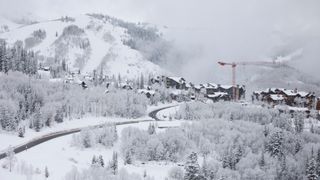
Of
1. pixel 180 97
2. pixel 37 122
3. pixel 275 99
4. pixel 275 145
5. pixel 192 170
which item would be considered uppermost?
pixel 180 97

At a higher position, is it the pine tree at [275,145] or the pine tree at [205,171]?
the pine tree at [275,145]

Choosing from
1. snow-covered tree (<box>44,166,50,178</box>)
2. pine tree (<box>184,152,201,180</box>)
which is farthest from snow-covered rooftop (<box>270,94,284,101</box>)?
snow-covered tree (<box>44,166,50,178</box>)

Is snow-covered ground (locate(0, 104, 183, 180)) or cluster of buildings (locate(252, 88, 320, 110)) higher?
cluster of buildings (locate(252, 88, 320, 110))

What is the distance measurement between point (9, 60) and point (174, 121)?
79.8 meters

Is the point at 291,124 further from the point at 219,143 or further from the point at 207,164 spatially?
the point at 207,164

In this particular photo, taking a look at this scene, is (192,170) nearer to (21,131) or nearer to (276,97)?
(21,131)

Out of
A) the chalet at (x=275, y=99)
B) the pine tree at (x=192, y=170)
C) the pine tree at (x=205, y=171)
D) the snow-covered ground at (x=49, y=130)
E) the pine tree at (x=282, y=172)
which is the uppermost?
the chalet at (x=275, y=99)

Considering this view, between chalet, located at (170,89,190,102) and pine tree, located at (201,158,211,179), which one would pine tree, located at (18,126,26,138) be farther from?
chalet, located at (170,89,190,102)

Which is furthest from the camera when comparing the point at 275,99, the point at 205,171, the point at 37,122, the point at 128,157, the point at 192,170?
the point at 275,99

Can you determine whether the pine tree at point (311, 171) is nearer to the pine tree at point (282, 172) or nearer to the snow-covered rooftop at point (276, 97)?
the pine tree at point (282, 172)

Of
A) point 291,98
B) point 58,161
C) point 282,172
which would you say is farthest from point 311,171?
point 291,98

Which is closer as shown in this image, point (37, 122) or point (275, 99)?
point (37, 122)

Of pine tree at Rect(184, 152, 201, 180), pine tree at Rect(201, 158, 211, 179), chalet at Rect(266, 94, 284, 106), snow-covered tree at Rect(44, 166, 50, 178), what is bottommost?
pine tree at Rect(201, 158, 211, 179)

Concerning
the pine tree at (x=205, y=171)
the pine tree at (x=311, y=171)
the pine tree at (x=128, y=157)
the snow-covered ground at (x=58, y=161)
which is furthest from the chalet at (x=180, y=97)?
the pine tree at (x=205, y=171)
